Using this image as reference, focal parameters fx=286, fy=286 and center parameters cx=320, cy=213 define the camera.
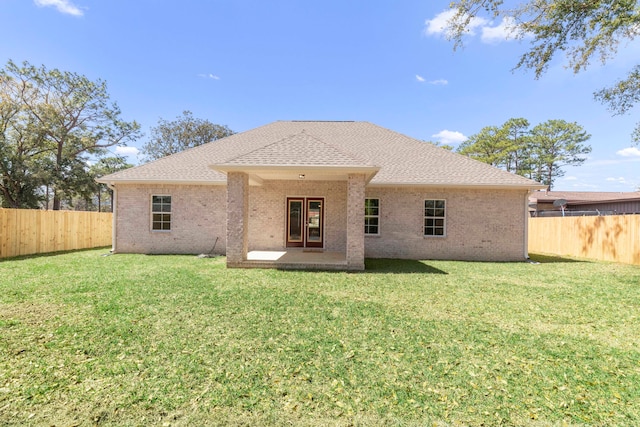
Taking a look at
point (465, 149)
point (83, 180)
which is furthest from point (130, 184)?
point (465, 149)

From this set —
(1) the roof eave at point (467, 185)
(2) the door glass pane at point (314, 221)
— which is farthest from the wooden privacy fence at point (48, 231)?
(1) the roof eave at point (467, 185)

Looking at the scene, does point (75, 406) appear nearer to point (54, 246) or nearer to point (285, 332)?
point (285, 332)

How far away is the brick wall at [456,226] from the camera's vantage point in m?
11.7

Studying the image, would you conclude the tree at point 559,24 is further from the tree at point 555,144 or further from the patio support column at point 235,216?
the tree at point 555,144

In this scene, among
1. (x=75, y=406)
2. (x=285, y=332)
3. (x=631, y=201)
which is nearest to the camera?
(x=75, y=406)

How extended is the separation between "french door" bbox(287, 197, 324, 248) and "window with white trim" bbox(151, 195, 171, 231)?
517 cm

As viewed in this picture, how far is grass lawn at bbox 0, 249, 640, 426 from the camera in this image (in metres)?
2.60

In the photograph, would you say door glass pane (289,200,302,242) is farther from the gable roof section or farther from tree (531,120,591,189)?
tree (531,120,591,189)

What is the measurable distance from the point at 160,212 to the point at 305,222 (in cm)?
626

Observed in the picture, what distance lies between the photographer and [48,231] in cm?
1271

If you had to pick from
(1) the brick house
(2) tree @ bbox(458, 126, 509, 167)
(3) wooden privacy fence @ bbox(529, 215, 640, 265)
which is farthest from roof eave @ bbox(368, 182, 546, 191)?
(2) tree @ bbox(458, 126, 509, 167)

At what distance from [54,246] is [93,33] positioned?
10438 mm

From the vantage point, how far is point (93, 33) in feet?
46.2

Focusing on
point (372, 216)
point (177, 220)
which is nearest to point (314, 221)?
point (372, 216)
